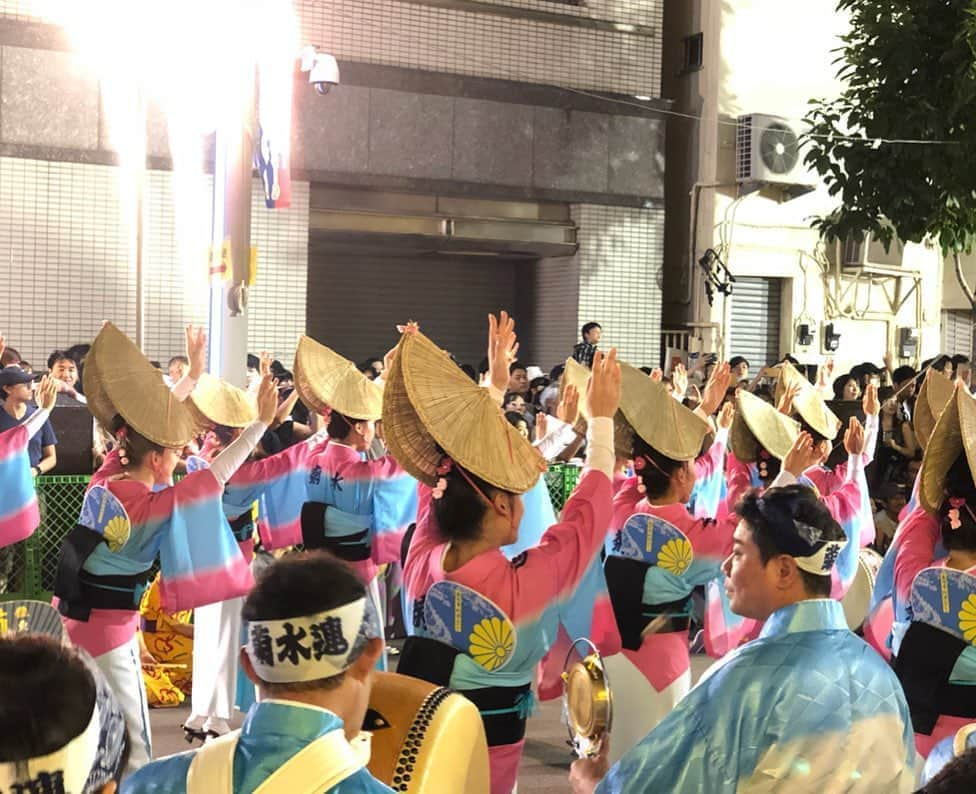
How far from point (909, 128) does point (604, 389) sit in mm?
10684

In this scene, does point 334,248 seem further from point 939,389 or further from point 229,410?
point 939,389

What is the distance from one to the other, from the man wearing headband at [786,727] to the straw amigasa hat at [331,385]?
443 cm

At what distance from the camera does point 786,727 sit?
9.15 ft

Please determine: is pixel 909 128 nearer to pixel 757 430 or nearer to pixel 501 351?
pixel 757 430

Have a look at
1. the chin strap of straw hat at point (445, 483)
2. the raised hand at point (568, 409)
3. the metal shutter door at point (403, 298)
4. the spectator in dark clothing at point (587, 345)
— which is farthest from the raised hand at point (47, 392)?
the metal shutter door at point (403, 298)

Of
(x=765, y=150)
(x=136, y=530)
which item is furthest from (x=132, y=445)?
(x=765, y=150)

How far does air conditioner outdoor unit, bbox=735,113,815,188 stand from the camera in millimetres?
16609

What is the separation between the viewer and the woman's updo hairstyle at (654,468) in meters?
5.48

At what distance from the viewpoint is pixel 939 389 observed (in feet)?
22.9

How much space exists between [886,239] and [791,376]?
7.61 m

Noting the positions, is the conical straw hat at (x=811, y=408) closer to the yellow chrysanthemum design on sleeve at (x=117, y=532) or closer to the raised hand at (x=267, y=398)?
the raised hand at (x=267, y=398)

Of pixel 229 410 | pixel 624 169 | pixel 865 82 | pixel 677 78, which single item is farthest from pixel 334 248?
pixel 229 410

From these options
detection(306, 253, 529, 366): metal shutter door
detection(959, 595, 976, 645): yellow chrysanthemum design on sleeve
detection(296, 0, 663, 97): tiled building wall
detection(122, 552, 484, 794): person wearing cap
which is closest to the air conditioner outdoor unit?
detection(296, 0, 663, 97): tiled building wall

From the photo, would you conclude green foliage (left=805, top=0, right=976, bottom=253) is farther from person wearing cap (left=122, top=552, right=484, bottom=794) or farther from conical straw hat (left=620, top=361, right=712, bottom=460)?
person wearing cap (left=122, top=552, right=484, bottom=794)
